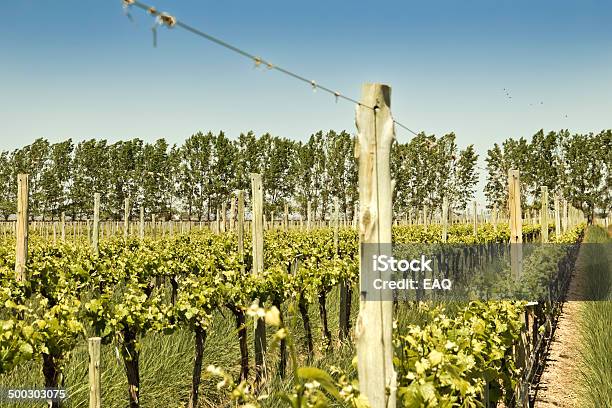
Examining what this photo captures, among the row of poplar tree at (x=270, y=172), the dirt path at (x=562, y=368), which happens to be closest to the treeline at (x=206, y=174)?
the row of poplar tree at (x=270, y=172)

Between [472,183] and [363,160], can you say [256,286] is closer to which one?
[363,160]

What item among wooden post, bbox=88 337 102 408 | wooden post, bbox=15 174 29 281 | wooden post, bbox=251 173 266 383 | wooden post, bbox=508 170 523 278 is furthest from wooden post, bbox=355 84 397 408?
wooden post, bbox=15 174 29 281

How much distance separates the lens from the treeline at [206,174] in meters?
50.6

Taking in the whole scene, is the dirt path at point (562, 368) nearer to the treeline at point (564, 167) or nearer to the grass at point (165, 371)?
the grass at point (165, 371)

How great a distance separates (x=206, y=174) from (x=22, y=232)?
4452 centimetres

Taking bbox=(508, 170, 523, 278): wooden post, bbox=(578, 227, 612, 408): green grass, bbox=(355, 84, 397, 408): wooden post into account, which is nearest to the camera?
bbox=(355, 84, 397, 408): wooden post

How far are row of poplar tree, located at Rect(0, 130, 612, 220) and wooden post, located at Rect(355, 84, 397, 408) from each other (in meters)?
47.2

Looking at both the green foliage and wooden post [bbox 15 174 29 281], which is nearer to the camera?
the green foliage

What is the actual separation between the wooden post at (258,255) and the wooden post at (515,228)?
335 cm

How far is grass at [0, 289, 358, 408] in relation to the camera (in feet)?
16.6

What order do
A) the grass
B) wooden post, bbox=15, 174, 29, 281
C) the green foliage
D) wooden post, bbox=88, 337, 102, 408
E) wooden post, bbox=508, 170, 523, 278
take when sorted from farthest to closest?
wooden post, bbox=508, 170, 523, 278 < wooden post, bbox=15, 174, 29, 281 < the grass < wooden post, bbox=88, 337, 102, 408 < the green foliage

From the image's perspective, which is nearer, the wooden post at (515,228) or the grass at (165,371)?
the grass at (165,371)

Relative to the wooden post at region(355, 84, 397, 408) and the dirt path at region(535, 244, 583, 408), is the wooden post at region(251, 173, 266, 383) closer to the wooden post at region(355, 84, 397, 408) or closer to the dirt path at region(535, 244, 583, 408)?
the dirt path at region(535, 244, 583, 408)

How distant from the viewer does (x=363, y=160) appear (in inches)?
93.4
